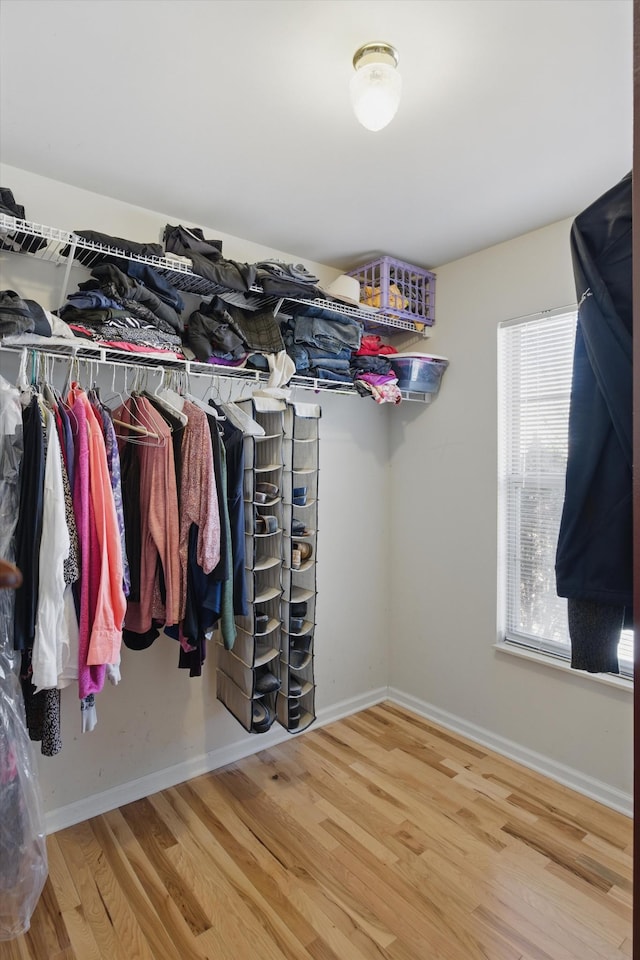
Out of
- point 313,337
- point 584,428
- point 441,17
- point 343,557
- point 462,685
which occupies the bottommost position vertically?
point 462,685

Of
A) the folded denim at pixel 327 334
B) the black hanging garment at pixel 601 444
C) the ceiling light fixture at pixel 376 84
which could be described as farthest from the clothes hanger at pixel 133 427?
A: the black hanging garment at pixel 601 444

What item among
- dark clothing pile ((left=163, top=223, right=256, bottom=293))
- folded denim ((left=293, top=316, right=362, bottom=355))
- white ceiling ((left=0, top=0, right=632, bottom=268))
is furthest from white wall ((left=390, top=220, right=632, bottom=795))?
dark clothing pile ((left=163, top=223, right=256, bottom=293))

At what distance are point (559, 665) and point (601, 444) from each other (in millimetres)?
1965

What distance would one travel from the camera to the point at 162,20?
1.37 m

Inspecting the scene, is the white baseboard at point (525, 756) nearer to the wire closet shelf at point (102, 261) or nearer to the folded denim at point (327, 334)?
the wire closet shelf at point (102, 261)

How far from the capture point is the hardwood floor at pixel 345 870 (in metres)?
1.62

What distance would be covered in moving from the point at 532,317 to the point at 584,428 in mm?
1937

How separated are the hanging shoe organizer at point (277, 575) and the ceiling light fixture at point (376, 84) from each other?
1.05 meters

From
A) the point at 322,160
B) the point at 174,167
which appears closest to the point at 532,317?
the point at 322,160

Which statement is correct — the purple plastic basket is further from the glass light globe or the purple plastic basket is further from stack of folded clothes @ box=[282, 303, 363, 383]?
the glass light globe

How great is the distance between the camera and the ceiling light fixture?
4.58 ft

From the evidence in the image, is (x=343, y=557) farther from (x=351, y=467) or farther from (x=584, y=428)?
(x=584, y=428)

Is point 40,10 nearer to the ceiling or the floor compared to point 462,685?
A: nearer to the ceiling

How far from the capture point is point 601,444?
0.85 metres
